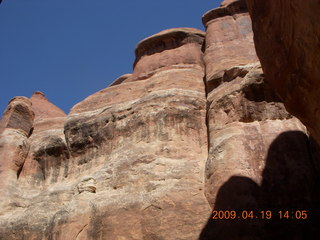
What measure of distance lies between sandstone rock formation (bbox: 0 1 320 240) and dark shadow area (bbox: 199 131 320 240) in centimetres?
3

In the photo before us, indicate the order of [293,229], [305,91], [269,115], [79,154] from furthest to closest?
[79,154]
[269,115]
[293,229]
[305,91]

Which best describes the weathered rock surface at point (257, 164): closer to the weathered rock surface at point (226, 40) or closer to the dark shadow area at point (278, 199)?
the dark shadow area at point (278, 199)

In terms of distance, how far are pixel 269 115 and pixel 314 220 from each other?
12.7 ft

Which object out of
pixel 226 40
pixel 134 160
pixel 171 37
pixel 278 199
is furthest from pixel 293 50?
pixel 171 37

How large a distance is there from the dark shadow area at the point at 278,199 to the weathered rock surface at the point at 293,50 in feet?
9.81

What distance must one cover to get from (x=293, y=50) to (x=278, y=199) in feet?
14.8

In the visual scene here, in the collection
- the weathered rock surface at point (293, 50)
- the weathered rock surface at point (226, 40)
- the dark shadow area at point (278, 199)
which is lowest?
the dark shadow area at point (278, 199)

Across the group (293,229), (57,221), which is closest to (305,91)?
(293,229)

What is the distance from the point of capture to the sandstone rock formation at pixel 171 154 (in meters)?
11.8

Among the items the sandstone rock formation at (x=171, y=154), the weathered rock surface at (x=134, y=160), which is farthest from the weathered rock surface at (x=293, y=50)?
the weathered rock surface at (x=134, y=160)

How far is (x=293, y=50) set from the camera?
334 inches

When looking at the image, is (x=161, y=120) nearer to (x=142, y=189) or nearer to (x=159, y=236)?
(x=142, y=189)

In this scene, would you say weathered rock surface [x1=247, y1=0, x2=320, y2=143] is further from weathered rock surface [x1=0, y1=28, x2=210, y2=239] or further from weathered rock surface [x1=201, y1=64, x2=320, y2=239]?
weathered rock surface [x1=0, y1=28, x2=210, y2=239]

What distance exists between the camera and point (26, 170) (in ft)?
61.1
